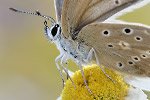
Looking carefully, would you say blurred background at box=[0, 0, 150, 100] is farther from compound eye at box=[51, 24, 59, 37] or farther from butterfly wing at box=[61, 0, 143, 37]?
butterfly wing at box=[61, 0, 143, 37]

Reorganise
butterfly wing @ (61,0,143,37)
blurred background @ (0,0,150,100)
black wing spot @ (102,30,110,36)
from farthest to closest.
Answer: blurred background @ (0,0,150,100)
butterfly wing @ (61,0,143,37)
black wing spot @ (102,30,110,36)

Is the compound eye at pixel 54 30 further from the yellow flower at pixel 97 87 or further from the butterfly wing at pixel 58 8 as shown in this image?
the yellow flower at pixel 97 87

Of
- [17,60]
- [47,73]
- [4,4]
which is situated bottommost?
[47,73]

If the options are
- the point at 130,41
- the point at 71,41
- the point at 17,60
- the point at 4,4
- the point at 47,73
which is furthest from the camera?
the point at 4,4

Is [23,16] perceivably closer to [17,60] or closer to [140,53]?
[17,60]

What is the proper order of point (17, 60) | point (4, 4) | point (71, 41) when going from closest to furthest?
point (71, 41), point (17, 60), point (4, 4)

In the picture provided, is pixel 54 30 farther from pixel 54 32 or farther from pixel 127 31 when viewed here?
pixel 127 31

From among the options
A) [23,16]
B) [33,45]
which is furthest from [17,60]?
[23,16]

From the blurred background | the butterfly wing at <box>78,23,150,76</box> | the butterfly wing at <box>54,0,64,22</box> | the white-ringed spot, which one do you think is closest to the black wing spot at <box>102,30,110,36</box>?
the butterfly wing at <box>78,23,150,76</box>
